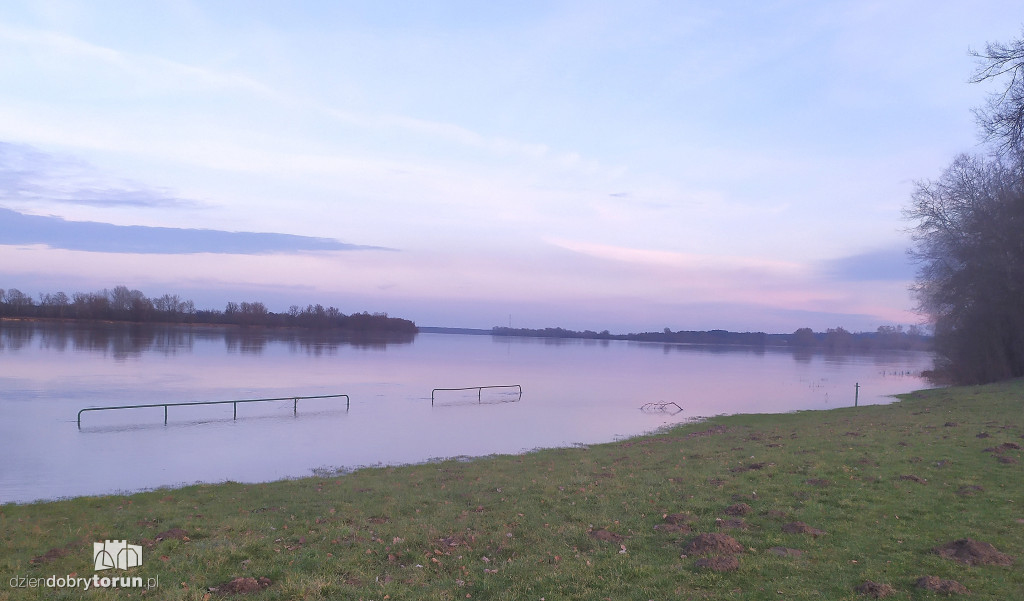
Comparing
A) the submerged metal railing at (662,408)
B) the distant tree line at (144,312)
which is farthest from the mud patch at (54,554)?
the distant tree line at (144,312)

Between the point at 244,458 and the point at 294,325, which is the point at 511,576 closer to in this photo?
the point at 244,458

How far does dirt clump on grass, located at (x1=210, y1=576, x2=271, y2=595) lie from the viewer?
5945 millimetres

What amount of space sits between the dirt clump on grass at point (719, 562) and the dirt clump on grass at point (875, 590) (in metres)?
1.16

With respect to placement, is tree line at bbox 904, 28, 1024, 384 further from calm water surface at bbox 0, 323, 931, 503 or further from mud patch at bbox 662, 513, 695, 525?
mud patch at bbox 662, 513, 695, 525

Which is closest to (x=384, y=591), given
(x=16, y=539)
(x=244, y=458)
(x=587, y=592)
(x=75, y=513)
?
(x=587, y=592)

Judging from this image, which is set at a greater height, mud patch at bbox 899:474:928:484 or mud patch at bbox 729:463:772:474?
mud patch at bbox 899:474:928:484

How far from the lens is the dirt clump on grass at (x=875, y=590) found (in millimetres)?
5387

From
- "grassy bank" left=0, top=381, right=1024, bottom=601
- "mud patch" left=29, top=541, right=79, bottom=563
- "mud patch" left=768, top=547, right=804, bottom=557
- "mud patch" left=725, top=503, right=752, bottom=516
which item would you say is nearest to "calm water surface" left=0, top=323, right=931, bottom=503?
"grassy bank" left=0, top=381, right=1024, bottom=601

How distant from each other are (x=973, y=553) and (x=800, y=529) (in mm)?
1765

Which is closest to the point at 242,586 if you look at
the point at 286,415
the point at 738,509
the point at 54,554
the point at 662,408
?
the point at 54,554

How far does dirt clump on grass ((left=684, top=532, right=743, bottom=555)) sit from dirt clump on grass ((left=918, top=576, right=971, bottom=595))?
180cm

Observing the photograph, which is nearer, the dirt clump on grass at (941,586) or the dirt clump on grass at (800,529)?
the dirt clump on grass at (941,586)

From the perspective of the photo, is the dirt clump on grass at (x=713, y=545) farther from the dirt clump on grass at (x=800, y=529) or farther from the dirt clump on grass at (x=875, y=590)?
the dirt clump on grass at (x=875, y=590)

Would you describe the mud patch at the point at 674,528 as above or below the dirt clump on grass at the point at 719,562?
below
